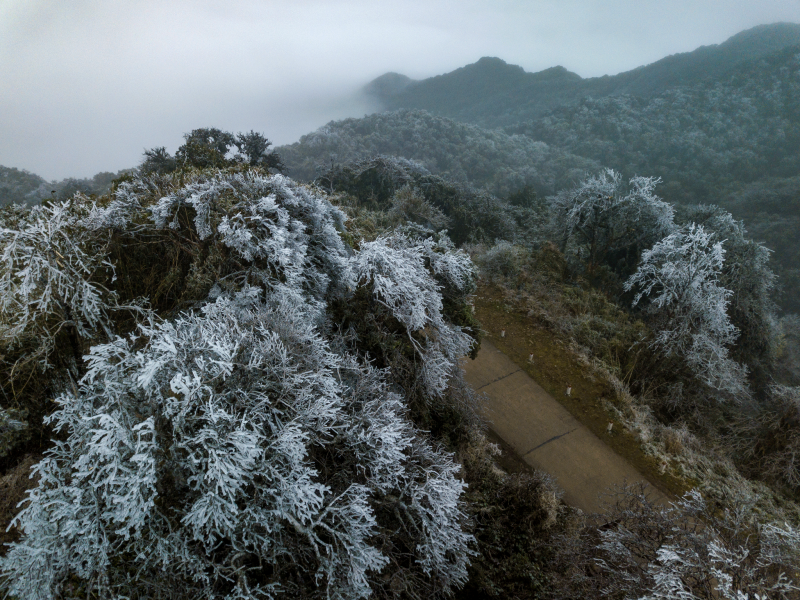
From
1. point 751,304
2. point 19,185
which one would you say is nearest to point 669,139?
point 751,304

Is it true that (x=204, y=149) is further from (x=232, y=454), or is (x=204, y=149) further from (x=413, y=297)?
(x=232, y=454)

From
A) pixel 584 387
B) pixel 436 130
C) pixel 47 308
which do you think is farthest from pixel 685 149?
pixel 47 308

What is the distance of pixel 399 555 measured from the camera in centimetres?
362

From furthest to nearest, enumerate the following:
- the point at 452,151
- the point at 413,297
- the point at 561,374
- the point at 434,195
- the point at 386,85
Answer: the point at 386,85
the point at 452,151
the point at 434,195
the point at 561,374
the point at 413,297

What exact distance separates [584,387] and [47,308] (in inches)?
310

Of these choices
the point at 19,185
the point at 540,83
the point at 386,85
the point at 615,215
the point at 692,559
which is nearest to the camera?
the point at 692,559

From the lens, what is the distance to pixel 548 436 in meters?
6.53

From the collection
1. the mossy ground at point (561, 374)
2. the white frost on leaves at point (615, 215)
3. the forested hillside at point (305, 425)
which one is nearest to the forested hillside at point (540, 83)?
the white frost on leaves at point (615, 215)

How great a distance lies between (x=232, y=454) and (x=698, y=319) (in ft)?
29.1

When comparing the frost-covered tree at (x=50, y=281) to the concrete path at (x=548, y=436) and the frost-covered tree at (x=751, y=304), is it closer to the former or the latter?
the concrete path at (x=548, y=436)

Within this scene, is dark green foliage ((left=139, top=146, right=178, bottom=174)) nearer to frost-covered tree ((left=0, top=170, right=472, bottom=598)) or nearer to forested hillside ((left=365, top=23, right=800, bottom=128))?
frost-covered tree ((left=0, top=170, right=472, bottom=598))

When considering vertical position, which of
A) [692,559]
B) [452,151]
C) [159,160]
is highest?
[159,160]

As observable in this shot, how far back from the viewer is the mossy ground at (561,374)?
6.11 metres

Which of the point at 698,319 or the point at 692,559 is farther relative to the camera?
the point at 698,319
